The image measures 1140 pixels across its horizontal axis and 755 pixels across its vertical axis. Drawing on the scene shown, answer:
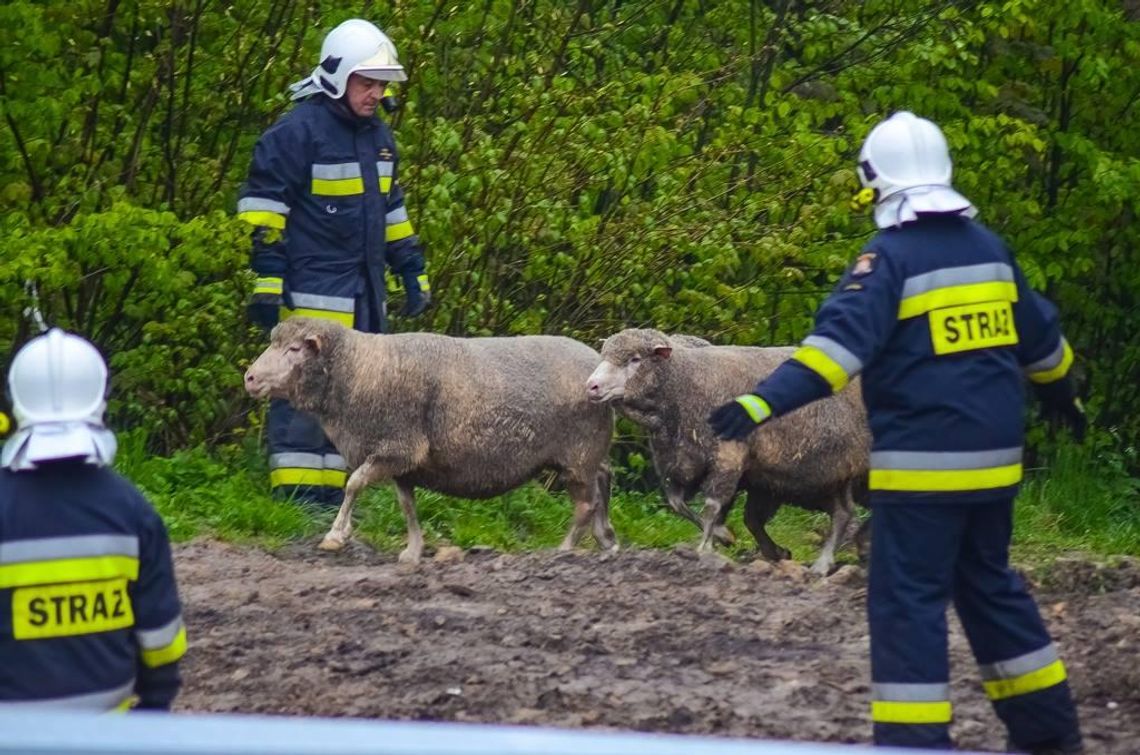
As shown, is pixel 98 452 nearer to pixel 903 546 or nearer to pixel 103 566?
pixel 103 566

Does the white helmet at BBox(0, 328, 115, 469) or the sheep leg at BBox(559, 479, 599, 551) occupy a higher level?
the white helmet at BBox(0, 328, 115, 469)

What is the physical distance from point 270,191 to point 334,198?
1.07ft

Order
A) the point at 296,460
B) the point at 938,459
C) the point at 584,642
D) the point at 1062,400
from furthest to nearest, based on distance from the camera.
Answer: the point at 296,460 < the point at 584,642 < the point at 1062,400 < the point at 938,459

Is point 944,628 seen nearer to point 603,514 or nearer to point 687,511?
point 687,511

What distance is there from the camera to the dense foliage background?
40.7 ft

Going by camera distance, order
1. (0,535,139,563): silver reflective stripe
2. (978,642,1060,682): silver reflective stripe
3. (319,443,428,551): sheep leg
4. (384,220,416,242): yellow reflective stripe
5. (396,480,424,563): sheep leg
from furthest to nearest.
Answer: (384,220,416,242): yellow reflective stripe → (396,480,424,563): sheep leg → (319,443,428,551): sheep leg → (978,642,1060,682): silver reflective stripe → (0,535,139,563): silver reflective stripe

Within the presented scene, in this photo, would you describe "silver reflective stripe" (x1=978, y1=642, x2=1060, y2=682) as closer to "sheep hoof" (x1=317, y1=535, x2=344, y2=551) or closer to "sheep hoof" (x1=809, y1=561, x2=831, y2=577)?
"sheep hoof" (x1=809, y1=561, x2=831, y2=577)

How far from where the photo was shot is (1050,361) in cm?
693

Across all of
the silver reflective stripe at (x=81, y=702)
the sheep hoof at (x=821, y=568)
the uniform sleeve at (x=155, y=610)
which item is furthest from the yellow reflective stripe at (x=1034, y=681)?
the sheep hoof at (x=821, y=568)

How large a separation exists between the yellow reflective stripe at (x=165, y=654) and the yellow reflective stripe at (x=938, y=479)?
2.24 metres

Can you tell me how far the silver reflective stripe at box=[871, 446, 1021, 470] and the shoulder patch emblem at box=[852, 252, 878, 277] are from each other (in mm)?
551

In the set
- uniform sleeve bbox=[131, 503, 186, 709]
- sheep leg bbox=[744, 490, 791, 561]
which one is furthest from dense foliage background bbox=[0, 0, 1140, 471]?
uniform sleeve bbox=[131, 503, 186, 709]

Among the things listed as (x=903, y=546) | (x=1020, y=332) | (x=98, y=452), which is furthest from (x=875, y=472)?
(x=98, y=452)

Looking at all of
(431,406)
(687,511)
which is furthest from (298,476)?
(687,511)
